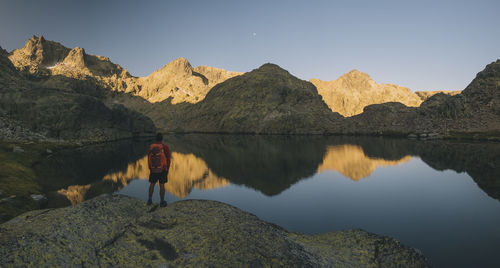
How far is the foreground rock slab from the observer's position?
27.8ft

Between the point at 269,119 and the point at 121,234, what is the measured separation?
18230 cm

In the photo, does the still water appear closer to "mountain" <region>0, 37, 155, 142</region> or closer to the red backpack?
the red backpack

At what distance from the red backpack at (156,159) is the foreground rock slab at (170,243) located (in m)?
3.25

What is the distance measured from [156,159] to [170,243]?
23.5 ft

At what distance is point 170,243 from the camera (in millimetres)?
9852

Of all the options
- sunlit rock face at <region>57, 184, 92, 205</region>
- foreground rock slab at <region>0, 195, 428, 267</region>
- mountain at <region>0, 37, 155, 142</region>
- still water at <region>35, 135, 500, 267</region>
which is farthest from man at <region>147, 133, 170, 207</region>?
mountain at <region>0, 37, 155, 142</region>

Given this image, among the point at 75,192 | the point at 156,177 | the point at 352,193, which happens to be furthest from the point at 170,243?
the point at 75,192

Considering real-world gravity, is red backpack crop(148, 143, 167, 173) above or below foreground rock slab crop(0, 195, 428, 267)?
above

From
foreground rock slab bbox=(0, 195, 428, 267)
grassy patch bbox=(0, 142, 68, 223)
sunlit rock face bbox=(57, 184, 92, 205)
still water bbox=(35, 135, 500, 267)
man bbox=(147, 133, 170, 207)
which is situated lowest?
sunlit rock face bbox=(57, 184, 92, 205)

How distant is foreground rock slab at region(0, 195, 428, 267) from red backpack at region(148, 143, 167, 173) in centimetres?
325

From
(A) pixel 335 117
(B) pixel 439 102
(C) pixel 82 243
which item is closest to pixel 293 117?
(A) pixel 335 117

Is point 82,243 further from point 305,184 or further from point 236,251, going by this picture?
point 305,184

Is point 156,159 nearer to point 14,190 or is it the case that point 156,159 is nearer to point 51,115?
point 14,190

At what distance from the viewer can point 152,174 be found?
1588 cm
